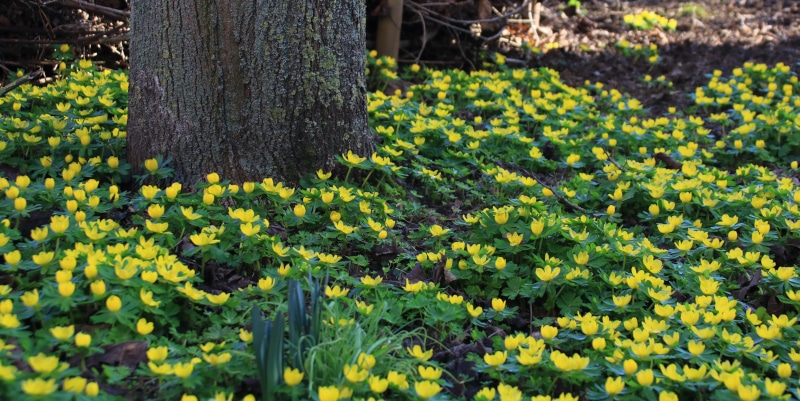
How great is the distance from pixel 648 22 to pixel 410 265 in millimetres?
5633

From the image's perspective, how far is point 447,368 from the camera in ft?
7.64

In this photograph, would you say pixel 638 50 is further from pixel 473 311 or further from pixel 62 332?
pixel 62 332

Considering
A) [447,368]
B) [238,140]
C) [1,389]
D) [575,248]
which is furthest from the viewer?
[238,140]

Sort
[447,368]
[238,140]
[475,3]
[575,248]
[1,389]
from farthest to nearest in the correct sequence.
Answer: [475,3], [238,140], [575,248], [447,368], [1,389]

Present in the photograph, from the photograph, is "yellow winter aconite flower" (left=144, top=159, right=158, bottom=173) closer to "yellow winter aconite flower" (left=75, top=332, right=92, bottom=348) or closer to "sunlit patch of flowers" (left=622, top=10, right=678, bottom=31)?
"yellow winter aconite flower" (left=75, top=332, right=92, bottom=348)

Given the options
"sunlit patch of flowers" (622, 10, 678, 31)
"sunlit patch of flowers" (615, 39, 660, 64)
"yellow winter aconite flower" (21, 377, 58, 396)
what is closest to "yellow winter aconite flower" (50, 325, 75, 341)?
"yellow winter aconite flower" (21, 377, 58, 396)

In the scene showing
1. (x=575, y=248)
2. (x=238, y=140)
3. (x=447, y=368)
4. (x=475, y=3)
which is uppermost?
(x=475, y=3)

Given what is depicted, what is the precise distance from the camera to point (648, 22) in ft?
24.4

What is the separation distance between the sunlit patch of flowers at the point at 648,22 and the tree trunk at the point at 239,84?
4.93 meters

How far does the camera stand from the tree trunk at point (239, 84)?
304 cm

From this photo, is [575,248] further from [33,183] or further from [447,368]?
[33,183]

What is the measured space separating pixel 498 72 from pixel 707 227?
107 inches

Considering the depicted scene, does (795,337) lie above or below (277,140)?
below

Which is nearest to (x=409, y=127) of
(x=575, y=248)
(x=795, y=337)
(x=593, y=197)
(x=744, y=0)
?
(x=593, y=197)
